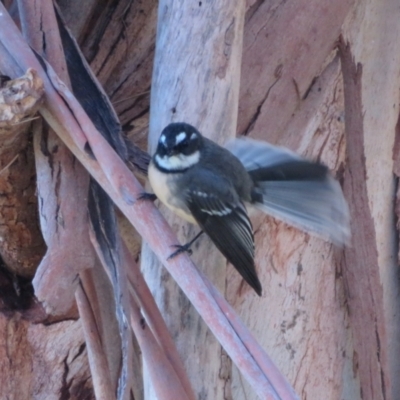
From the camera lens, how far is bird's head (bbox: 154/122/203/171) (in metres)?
1.50

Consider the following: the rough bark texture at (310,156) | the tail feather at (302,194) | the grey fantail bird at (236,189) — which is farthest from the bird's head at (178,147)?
the rough bark texture at (310,156)

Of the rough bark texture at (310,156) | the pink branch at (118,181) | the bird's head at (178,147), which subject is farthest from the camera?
the rough bark texture at (310,156)

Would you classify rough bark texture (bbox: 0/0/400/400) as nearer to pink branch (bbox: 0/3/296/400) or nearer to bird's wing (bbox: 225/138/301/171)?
bird's wing (bbox: 225/138/301/171)

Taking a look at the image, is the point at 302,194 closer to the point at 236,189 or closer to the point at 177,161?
the point at 236,189

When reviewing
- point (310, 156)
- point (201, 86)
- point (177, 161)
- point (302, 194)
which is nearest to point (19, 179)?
point (177, 161)

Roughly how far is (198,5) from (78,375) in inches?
43.3

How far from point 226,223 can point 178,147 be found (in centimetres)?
20

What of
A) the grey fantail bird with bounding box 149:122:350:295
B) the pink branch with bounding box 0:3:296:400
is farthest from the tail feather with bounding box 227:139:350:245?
the pink branch with bounding box 0:3:296:400

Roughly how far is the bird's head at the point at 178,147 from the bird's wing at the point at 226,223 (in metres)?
0.06

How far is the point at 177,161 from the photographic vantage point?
5.40 feet

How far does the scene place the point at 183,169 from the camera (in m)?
1.68

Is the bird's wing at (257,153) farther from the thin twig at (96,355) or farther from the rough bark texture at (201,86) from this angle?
the thin twig at (96,355)

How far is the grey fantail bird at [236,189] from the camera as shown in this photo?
154 cm

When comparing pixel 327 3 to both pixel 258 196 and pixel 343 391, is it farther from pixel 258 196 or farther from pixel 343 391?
pixel 343 391
